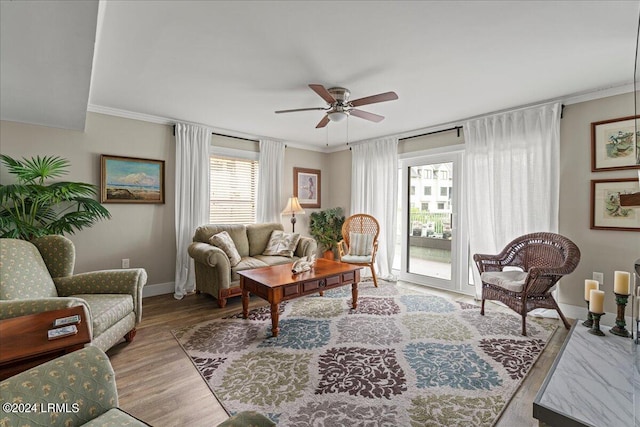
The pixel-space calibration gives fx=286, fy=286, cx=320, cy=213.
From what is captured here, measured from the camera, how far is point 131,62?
2.42 m

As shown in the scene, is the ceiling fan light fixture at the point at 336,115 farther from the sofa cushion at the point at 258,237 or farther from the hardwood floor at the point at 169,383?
the hardwood floor at the point at 169,383

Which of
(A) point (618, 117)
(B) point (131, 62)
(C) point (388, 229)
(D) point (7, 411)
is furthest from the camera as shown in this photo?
(C) point (388, 229)

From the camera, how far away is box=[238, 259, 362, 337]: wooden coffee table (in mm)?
2678

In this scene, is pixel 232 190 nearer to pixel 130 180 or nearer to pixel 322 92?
pixel 130 180

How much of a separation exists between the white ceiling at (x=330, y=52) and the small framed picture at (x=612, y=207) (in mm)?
976

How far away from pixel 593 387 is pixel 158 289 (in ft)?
14.6

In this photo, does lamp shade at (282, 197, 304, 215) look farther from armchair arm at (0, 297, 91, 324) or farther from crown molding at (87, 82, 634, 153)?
armchair arm at (0, 297, 91, 324)

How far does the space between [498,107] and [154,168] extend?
14.8 feet

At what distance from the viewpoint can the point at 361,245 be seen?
15.0 feet

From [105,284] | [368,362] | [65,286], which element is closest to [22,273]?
[65,286]

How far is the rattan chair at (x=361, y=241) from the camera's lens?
4.34 metres

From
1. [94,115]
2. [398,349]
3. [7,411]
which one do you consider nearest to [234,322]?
[398,349]

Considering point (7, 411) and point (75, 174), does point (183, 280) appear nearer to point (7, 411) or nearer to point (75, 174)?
point (75, 174)

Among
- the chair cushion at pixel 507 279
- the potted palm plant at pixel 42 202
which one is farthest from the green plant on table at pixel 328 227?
the potted palm plant at pixel 42 202
